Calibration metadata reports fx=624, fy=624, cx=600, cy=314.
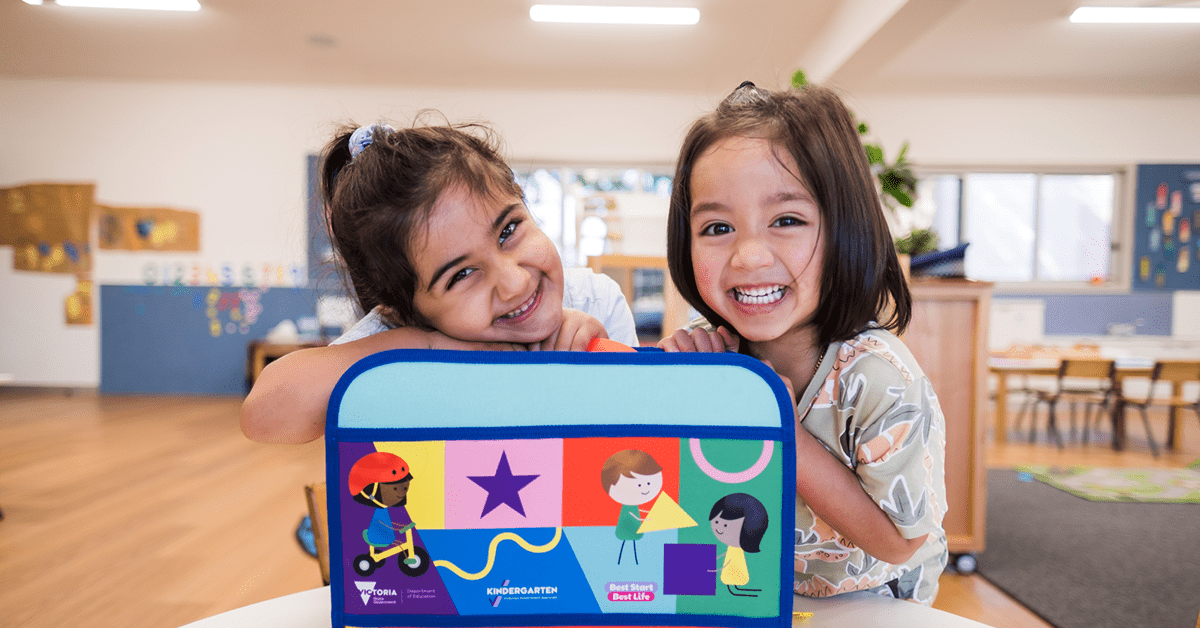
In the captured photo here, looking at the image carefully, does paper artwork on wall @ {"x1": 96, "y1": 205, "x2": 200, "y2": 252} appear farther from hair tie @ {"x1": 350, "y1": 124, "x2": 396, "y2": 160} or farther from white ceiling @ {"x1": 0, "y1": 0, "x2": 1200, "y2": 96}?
hair tie @ {"x1": 350, "y1": 124, "x2": 396, "y2": 160}

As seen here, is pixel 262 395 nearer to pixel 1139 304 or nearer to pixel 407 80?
pixel 407 80

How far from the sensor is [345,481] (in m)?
0.41

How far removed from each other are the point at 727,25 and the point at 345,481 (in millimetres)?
4371

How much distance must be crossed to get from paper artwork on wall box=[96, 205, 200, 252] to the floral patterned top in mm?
6105

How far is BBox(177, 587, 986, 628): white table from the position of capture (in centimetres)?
52

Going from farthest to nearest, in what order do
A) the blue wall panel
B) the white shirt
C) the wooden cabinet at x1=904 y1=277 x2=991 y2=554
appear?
1. the blue wall panel
2. the wooden cabinet at x1=904 y1=277 x2=991 y2=554
3. the white shirt

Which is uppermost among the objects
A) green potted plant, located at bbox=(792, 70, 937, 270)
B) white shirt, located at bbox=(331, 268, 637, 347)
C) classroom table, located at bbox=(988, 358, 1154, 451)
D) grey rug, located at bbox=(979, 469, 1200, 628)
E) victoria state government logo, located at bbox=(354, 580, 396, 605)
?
green potted plant, located at bbox=(792, 70, 937, 270)

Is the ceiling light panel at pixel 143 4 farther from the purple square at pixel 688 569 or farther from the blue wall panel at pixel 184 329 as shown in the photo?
the purple square at pixel 688 569

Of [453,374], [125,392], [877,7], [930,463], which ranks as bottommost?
[125,392]

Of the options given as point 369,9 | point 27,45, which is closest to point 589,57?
point 369,9

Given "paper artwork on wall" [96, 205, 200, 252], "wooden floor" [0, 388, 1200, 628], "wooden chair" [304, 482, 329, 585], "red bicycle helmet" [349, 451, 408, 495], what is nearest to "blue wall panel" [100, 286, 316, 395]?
"paper artwork on wall" [96, 205, 200, 252]

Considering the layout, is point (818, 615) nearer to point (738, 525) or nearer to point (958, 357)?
point (738, 525)

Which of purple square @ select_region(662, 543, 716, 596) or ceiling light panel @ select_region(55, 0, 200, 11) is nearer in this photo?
A: purple square @ select_region(662, 543, 716, 596)

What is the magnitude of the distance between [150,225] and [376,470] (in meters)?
6.33
